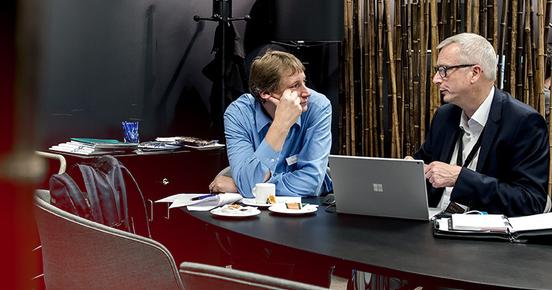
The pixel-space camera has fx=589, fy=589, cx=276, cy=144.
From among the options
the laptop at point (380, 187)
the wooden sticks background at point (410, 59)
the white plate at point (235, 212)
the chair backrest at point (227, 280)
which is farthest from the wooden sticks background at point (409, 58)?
the chair backrest at point (227, 280)

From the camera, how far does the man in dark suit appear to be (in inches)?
80.3

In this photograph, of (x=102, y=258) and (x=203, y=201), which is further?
(x=203, y=201)

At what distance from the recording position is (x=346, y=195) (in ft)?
6.59

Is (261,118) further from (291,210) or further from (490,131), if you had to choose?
(490,131)

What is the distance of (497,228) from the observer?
5.38ft

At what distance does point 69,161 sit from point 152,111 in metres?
0.97

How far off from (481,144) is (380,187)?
1.78 ft

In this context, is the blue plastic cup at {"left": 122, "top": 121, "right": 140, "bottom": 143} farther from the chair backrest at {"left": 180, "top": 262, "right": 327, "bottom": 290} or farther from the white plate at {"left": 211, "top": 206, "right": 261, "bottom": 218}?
the chair backrest at {"left": 180, "top": 262, "right": 327, "bottom": 290}

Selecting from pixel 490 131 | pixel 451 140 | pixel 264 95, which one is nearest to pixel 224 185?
pixel 264 95

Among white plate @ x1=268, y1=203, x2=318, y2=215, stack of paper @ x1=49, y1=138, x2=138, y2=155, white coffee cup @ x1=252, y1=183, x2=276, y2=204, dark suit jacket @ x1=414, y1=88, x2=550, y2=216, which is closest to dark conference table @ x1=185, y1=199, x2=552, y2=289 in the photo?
white plate @ x1=268, y1=203, x2=318, y2=215

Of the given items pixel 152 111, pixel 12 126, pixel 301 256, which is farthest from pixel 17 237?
pixel 152 111

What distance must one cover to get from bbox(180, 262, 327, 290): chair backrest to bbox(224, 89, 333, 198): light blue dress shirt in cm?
151

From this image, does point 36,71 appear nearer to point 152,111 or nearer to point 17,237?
point 17,237

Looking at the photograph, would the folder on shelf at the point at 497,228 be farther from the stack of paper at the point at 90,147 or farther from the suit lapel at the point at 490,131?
the stack of paper at the point at 90,147
